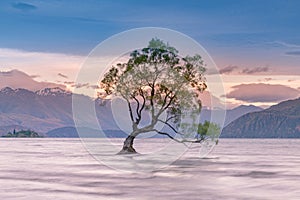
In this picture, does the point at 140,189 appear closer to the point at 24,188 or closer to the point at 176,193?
the point at 176,193

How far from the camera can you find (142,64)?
273ft

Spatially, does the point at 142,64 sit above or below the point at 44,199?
above

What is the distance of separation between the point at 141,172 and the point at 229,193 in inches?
719

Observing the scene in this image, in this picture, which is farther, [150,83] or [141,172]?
[150,83]

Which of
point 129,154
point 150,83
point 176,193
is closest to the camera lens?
point 176,193

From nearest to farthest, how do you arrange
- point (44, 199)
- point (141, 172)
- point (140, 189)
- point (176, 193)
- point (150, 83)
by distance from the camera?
point (44, 199)
point (176, 193)
point (140, 189)
point (141, 172)
point (150, 83)

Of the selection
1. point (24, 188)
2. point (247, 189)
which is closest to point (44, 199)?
point (24, 188)

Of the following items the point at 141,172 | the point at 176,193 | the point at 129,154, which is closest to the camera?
the point at 176,193

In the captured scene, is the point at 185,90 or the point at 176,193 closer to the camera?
the point at 176,193

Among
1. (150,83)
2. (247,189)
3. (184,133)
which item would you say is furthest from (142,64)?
(247,189)

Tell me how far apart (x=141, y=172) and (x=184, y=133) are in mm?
30271

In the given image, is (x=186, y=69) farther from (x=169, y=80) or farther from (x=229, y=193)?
(x=229, y=193)

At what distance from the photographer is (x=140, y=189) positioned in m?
37.6

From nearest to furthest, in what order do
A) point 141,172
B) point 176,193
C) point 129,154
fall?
point 176,193, point 141,172, point 129,154
